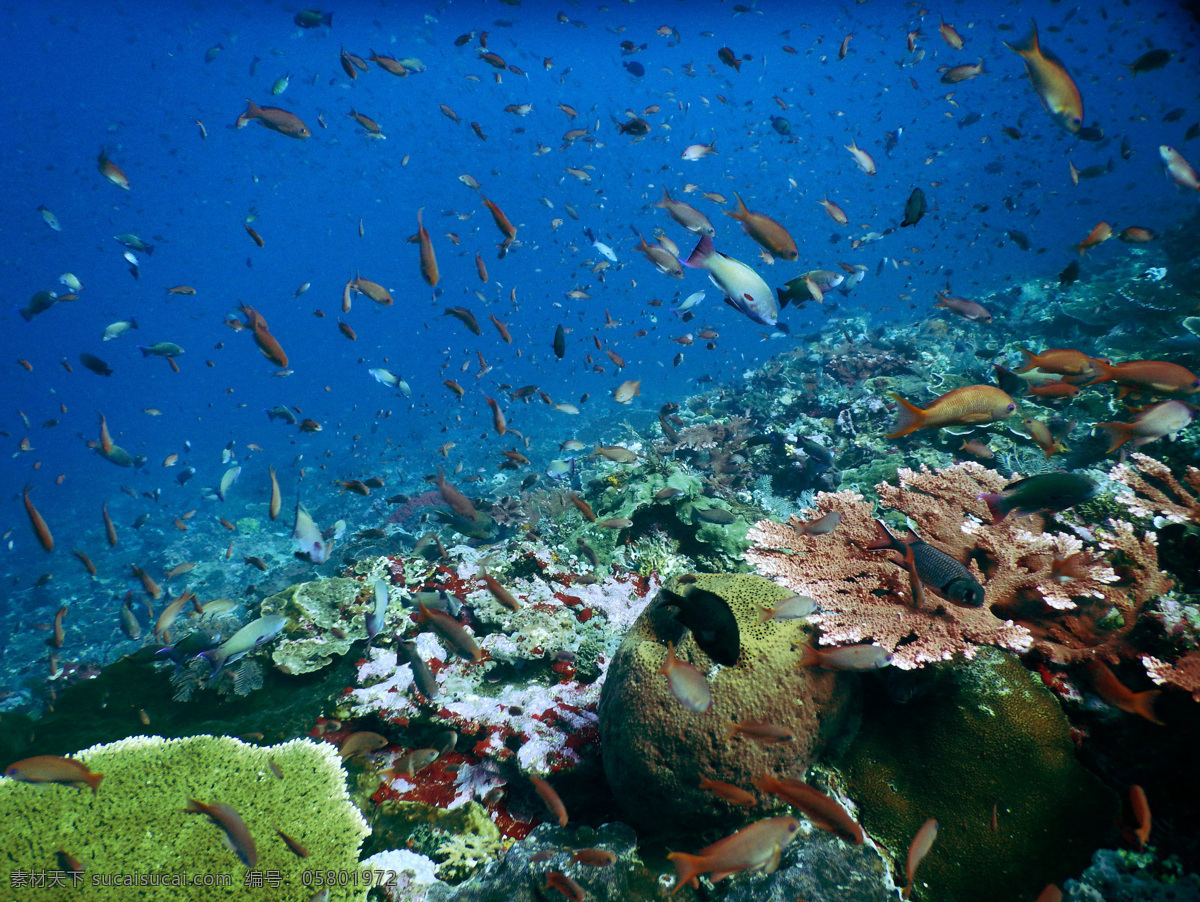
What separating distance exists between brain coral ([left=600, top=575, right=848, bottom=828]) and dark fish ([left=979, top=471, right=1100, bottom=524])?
1.33 metres

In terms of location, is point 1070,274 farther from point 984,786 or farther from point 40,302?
point 40,302

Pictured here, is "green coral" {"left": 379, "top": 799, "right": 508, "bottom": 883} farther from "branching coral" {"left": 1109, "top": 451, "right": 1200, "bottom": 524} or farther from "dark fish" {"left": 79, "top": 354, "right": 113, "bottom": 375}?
"dark fish" {"left": 79, "top": 354, "right": 113, "bottom": 375}

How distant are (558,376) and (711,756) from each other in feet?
256

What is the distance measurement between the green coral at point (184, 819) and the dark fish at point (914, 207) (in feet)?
23.4

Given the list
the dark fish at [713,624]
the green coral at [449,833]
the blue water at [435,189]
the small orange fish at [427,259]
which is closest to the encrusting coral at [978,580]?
the dark fish at [713,624]

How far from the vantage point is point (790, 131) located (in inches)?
412

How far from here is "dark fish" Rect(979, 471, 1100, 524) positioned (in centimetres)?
229

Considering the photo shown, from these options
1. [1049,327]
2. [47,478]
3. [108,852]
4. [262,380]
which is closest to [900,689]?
[108,852]

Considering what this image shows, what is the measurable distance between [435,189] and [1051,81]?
10091cm

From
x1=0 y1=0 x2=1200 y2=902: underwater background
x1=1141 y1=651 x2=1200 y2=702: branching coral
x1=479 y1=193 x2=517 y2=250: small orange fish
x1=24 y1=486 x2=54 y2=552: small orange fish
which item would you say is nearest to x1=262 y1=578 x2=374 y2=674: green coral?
x1=0 y1=0 x2=1200 y2=902: underwater background

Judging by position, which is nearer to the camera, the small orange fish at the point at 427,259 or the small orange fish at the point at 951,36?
the small orange fish at the point at 427,259

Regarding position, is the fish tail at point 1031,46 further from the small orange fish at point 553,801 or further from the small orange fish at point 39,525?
the small orange fish at point 39,525

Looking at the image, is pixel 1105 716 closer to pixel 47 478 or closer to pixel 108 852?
pixel 108 852

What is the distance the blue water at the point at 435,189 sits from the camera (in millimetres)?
21625
